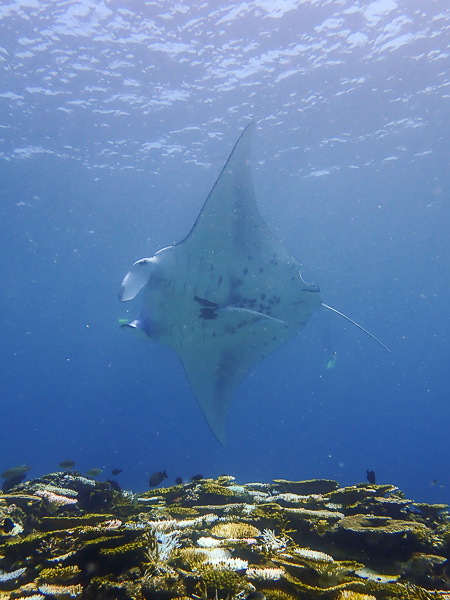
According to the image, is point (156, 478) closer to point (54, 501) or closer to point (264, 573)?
point (54, 501)

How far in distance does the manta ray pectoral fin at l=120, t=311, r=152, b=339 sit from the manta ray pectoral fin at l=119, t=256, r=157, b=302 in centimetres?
40

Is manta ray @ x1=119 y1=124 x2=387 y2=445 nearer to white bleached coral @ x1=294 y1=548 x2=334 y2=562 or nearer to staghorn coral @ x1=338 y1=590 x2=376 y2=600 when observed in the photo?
white bleached coral @ x1=294 y1=548 x2=334 y2=562

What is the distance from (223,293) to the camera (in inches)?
230

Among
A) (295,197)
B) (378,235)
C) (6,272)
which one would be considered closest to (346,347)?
(378,235)

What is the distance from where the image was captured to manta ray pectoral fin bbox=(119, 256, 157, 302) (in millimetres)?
5172

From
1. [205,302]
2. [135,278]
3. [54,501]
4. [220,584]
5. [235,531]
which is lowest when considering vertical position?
[220,584]

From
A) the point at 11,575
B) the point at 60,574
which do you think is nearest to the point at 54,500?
the point at 11,575

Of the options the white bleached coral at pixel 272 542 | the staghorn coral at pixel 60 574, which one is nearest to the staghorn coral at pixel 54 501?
the staghorn coral at pixel 60 574

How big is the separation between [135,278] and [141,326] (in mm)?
801

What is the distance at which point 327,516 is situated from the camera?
3271mm

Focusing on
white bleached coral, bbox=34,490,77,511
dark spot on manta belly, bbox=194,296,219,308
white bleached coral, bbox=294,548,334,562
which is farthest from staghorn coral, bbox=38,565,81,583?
dark spot on manta belly, bbox=194,296,219,308

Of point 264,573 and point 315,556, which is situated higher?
point 315,556

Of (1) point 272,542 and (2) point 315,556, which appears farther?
(1) point 272,542

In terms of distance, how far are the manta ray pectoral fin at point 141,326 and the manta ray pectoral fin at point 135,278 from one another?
40 centimetres
